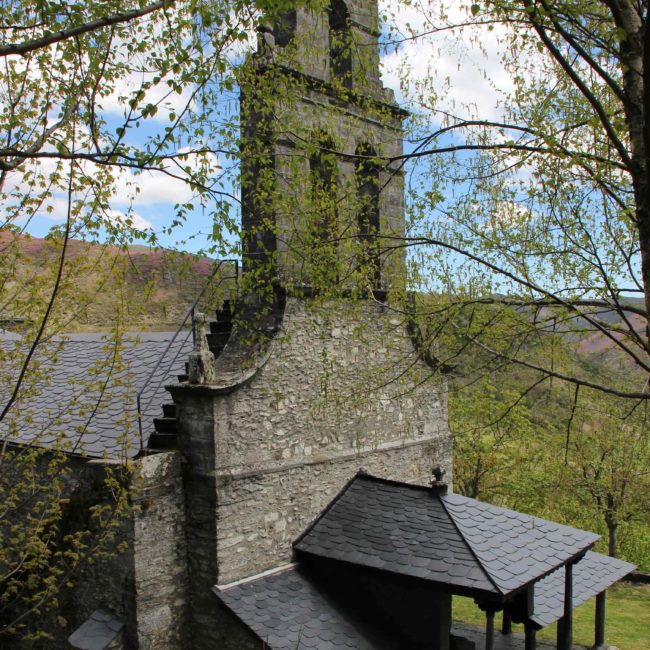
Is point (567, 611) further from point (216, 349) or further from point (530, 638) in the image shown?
point (216, 349)

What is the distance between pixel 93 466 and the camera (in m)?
7.46

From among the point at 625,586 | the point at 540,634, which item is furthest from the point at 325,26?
the point at 625,586

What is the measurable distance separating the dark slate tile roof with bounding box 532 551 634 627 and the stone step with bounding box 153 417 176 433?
528cm

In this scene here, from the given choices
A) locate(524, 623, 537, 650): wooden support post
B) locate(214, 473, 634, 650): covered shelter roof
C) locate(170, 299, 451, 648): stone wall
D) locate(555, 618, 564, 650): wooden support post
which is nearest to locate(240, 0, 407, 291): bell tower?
locate(170, 299, 451, 648): stone wall

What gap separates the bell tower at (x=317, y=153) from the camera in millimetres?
6652

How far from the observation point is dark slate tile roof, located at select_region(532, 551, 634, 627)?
884 cm

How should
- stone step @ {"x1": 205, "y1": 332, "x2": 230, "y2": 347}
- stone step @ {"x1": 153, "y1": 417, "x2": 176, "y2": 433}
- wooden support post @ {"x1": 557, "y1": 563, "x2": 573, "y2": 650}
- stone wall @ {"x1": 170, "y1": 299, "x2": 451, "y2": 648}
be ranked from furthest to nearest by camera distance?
stone step @ {"x1": 205, "y1": 332, "x2": 230, "y2": 347} → wooden support post @ {"x1": 557, "y1": 563, "x2": 573, "y2": 650} → stone step @ {"x1": 153, "y1": 417, "x2": 176, "y2": 433} → stone wall @ {"x1": 170, "y1": 299, "x2": 451, "y2": 648}

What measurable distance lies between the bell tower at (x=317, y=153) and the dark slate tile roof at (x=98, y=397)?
6.90 feet

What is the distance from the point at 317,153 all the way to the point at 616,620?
38.5 feet

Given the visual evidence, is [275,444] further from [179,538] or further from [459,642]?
[459,642]

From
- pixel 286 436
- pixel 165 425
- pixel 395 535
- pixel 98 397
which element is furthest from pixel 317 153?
pixel 98 397

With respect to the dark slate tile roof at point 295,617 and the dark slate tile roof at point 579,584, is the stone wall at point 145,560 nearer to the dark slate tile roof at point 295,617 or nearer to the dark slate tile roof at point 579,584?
the dark slate tile roof at point 295,617

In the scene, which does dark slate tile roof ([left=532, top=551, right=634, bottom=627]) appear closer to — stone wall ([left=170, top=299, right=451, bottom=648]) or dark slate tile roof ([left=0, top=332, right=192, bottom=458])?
stone wall ([left=170, top=299, right=451, bottom=648])

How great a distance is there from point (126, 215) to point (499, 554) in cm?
551
